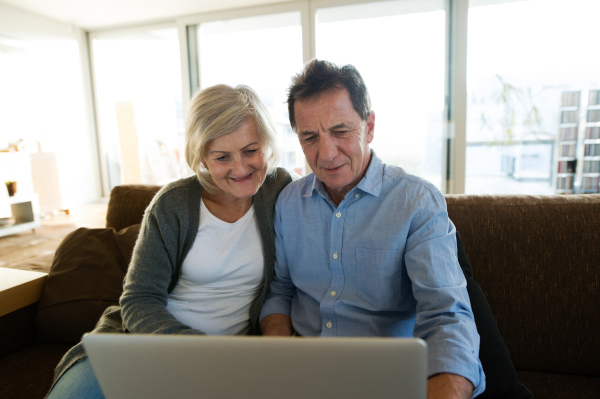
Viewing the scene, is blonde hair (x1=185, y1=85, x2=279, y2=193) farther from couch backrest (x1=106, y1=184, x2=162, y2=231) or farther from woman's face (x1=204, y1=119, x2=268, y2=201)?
couch backrest (x1=106, y1=184, x2=162, y2=231)

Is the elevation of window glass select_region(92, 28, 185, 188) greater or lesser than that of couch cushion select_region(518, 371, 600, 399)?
greater

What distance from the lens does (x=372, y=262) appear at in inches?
43.3

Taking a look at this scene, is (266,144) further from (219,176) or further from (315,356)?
(315,356)

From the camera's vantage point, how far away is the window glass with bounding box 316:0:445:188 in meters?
4.27

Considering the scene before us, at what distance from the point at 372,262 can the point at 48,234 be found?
4.95 m

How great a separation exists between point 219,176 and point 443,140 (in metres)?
3.72

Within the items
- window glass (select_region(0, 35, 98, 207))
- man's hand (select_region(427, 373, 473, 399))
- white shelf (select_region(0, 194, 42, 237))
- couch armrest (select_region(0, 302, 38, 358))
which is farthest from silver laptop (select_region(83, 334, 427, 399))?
window glass (select_region(0, 35, 98, 207))

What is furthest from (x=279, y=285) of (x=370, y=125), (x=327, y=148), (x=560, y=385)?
(x=560, y=385)

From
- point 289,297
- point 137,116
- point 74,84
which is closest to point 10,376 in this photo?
point 289,297

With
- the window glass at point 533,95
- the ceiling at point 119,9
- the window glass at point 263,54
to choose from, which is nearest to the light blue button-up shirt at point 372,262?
the window glass at point 263,54

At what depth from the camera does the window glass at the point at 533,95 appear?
3891mm

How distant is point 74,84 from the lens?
5.86 metres

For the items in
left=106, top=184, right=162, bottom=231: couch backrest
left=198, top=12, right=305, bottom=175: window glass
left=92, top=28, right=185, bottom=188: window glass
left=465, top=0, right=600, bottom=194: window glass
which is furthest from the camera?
left=92, top=28, right=185, bottom=188: window glass

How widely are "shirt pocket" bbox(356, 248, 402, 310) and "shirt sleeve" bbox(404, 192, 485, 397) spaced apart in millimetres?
55
